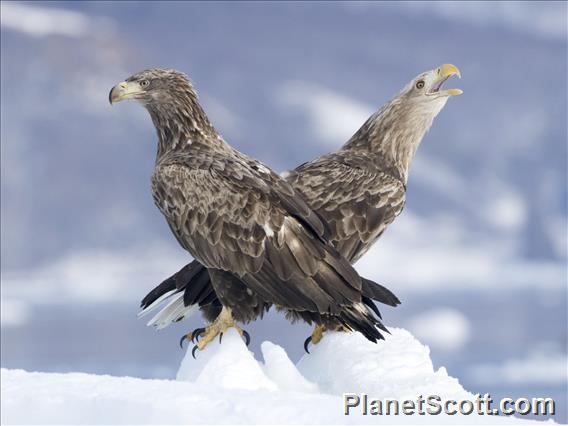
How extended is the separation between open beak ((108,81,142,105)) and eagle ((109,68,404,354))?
2.52ft

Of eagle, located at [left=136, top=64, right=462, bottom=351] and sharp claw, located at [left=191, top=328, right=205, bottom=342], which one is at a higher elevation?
eagle, located at [left=136, top=64, right=462, bottom=351]

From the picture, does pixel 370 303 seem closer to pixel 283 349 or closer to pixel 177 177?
pixel 283 349

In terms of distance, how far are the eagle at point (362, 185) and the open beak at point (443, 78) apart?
0.04 ft

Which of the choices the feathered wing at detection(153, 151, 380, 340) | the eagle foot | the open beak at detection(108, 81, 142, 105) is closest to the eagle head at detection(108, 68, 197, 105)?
the open beak at detection(108, 81, 142, 105)

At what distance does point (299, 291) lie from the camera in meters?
9.20

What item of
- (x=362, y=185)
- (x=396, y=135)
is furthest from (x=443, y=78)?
(x=362, y=185)

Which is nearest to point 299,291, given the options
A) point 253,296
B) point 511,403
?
point 253,296

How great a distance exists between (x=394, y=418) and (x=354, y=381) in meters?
1.74

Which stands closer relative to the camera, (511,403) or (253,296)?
(511,403)

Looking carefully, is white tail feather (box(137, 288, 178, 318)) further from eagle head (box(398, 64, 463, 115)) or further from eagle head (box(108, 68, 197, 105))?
eagle head (box(398, 64, 463, 115))

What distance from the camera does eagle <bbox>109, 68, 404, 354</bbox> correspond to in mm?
9250

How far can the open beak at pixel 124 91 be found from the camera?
10.3m

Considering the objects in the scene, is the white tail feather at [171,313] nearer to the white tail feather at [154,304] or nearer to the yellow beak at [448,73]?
the white tail feather at [154,304]

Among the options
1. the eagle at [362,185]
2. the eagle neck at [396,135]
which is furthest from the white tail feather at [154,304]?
the eagle neck at [396,135]
